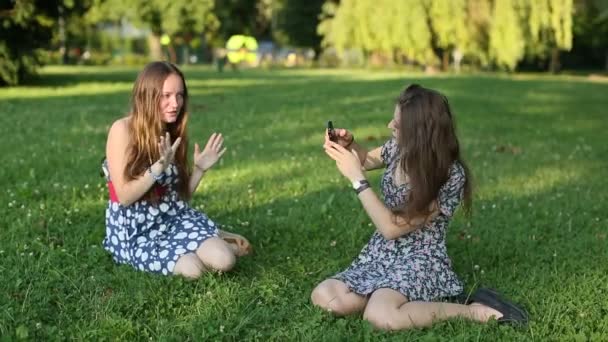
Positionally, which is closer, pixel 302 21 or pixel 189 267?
pixel 189 267

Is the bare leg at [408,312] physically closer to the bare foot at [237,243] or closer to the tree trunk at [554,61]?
the bare foot at [237,243]

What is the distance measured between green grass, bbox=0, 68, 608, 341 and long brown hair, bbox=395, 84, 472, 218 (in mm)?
667

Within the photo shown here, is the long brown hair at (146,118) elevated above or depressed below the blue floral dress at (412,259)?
above

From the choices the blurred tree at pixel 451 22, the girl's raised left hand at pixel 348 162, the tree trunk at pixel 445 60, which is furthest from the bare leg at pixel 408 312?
the tree trunk at pixel 445 60

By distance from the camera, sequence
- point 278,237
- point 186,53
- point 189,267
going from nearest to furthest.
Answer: point 189,267 < point 278,237 < point 186,53

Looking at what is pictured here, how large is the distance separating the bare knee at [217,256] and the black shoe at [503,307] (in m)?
1.38

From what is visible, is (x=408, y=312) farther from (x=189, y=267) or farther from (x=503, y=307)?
(x=189, y=267)

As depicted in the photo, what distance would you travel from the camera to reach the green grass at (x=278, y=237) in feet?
10.9

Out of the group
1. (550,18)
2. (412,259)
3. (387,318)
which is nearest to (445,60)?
(550,18)

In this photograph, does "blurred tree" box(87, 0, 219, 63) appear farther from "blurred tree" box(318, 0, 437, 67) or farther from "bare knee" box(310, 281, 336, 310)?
"bare knee" box(310, 281, 336, 310)

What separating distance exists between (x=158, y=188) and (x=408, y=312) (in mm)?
1767

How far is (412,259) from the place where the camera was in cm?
363

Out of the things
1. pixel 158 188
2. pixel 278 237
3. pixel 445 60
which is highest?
pixel 445 60

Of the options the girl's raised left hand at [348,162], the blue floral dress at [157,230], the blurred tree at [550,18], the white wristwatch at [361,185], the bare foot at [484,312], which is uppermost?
the blurred tree at [550,18]
